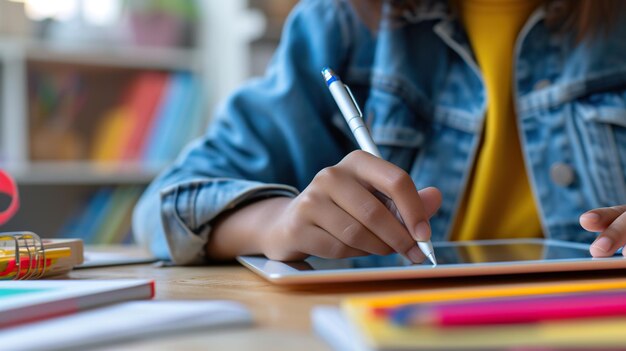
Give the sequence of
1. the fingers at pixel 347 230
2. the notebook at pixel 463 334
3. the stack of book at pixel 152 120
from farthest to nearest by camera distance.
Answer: the stack of book at pixel 152 120
the fingers at pixel 347 230
the notebook at pixel 463 334

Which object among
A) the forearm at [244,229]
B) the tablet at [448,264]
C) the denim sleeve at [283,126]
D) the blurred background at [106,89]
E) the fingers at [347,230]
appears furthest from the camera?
the blurred background at [106,89]

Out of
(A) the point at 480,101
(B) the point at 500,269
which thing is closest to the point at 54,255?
(B) the point at 500,269

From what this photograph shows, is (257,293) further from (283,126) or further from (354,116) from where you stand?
(283,126)

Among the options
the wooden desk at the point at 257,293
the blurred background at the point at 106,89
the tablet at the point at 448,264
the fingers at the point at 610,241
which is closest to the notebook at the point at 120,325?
the wooden desk at the point at 257,293

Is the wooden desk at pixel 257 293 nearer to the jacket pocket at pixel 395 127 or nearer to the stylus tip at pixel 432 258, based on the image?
the stylus tip at pixel 432 258

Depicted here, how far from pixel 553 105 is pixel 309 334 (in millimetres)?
682

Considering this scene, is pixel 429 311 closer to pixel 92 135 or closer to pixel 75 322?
pixel 75 322

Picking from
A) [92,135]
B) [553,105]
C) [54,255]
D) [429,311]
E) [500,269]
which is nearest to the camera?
[429,311]

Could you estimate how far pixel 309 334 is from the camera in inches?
12.3

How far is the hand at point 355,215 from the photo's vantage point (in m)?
0.51

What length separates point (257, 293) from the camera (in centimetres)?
45

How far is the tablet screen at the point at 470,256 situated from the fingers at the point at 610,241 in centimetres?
1

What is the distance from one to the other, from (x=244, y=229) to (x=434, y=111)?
37 centimetres

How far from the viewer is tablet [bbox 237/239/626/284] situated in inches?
17.1
